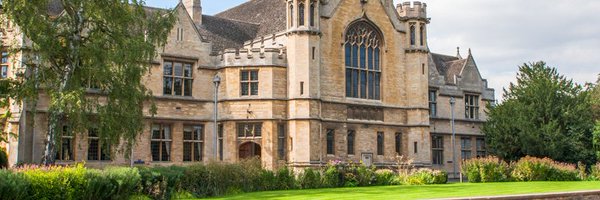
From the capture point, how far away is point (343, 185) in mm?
29000

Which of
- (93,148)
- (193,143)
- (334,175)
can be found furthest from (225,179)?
(193,143)

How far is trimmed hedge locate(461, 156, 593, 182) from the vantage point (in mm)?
32250

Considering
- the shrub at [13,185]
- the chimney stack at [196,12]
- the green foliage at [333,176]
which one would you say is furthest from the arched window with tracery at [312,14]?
the shrub at [13,185]

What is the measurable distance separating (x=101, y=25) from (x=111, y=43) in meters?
0.84

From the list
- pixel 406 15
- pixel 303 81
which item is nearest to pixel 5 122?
pixel 303 81

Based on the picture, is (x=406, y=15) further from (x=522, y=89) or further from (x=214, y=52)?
(x=214, y=52)

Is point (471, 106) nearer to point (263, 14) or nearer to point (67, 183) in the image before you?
point (263, 14)

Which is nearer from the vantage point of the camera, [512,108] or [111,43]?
[111,43]

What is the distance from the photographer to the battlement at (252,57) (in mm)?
33500

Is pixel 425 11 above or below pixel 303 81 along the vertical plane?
above

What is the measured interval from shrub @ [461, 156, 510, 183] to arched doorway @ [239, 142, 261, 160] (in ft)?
33.6

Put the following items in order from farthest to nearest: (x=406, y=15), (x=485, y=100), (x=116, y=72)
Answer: (x=485, y=100)
(x=406, y=15)
(x=116, y=72)

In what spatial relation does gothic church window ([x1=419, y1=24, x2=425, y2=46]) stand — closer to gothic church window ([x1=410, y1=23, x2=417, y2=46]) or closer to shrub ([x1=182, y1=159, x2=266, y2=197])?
gothic church window ([x1=410, y1=23, x2=417, y2=46])

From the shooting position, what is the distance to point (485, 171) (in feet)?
106
